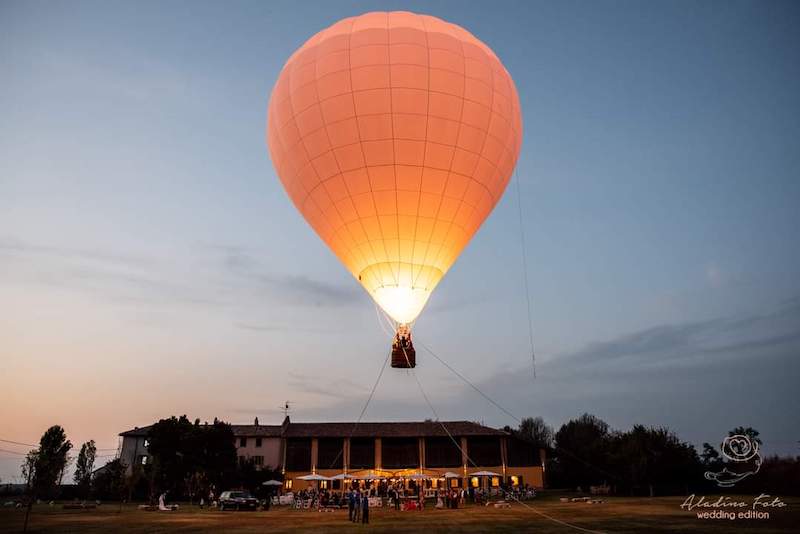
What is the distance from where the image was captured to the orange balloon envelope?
15.6 metres

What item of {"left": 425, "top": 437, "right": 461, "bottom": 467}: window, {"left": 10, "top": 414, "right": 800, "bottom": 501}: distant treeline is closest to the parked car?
{"left": 10, "top": 414, "right": 800, "bottom": 501}: distant treeline

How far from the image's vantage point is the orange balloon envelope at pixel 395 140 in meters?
15.6

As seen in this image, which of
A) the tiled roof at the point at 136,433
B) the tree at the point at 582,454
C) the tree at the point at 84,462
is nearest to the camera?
the tree at the point at 582,454

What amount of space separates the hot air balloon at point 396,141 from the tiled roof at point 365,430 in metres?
32.4

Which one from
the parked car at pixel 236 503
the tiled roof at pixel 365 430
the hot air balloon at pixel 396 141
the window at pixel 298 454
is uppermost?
the hot air balloon at pixel 396 141

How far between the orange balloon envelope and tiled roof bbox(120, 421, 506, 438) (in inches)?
1293

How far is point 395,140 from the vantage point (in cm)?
1565

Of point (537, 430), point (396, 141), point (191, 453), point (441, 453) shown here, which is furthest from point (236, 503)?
point (537, 430)

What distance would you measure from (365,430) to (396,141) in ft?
124

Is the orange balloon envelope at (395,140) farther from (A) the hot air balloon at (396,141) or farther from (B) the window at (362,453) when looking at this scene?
(B) the window at (362,453)

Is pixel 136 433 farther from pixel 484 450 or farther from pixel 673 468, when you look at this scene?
pixel 673 468

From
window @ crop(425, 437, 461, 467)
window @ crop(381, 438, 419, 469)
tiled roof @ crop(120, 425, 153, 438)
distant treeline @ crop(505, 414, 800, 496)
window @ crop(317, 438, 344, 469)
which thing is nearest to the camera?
distant treeline @ crop(505, 414, 800, 496)

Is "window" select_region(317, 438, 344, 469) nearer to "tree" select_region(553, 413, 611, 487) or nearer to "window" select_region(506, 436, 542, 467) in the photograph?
"window" select_region(506, 436, 542, 467)

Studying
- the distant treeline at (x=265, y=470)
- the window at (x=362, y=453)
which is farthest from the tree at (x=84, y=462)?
the window at (x=362, y=453)
